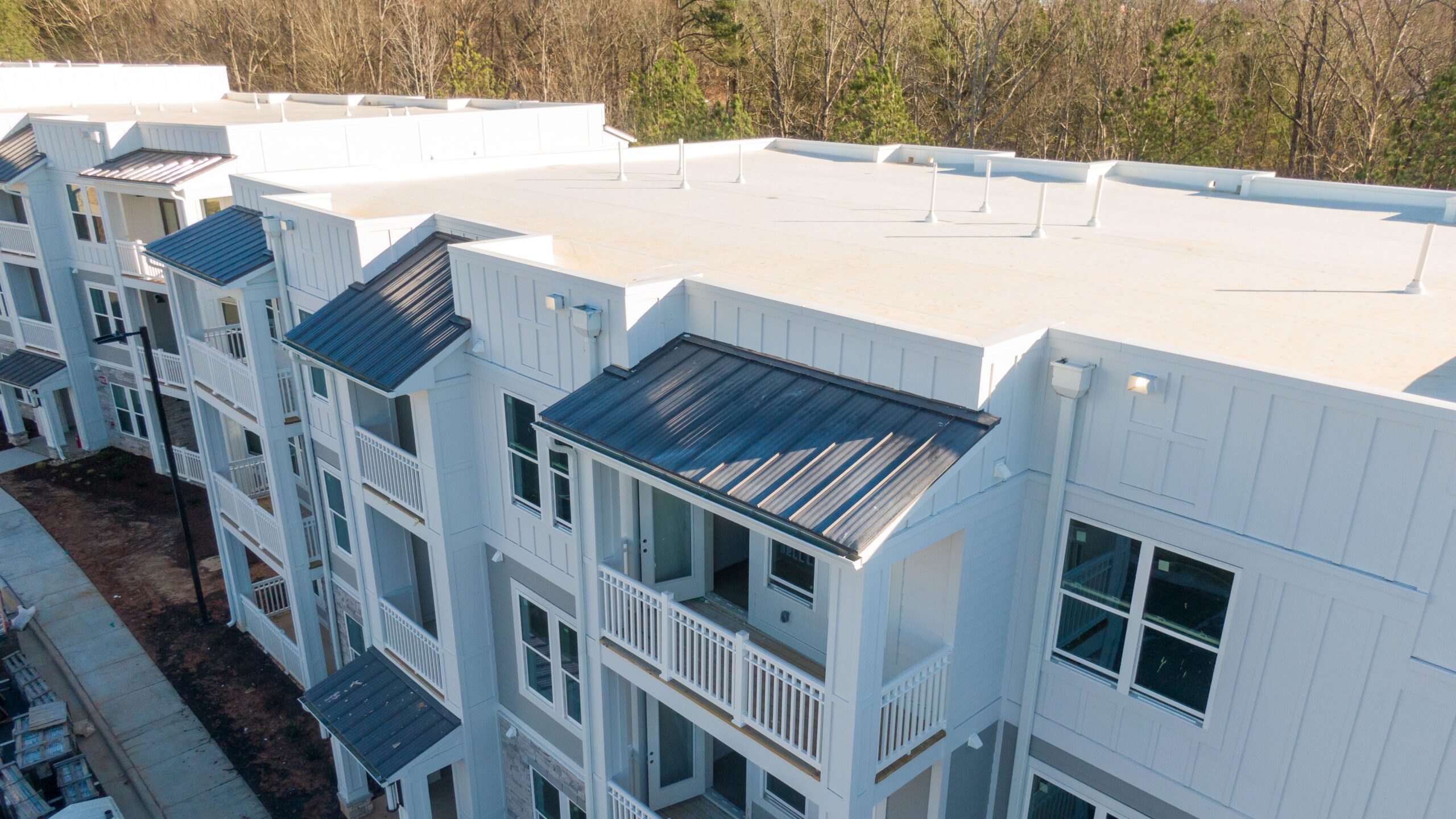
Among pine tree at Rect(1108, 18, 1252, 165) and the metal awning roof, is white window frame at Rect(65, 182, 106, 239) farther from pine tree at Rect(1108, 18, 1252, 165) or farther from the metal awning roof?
pine tree at Rect(1108, 18, 1252, 165)

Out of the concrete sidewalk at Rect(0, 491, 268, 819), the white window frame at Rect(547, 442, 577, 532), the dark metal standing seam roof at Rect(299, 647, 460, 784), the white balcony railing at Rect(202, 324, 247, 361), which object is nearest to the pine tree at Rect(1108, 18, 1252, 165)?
the white window frame at Rect(547, 442, 577, 532)

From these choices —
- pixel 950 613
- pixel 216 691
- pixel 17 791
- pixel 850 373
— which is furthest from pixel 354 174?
pixel 950 613

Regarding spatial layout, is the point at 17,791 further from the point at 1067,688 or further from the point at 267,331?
the point at 1067,688

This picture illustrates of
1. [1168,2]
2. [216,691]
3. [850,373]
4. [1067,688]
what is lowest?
[216,691]

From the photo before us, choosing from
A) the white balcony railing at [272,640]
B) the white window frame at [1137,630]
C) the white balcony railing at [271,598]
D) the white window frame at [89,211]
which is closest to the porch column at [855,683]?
the white window frame at [1137,630]

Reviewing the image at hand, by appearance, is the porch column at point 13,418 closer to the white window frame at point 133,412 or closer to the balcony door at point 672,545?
the white window frame at point 133,412

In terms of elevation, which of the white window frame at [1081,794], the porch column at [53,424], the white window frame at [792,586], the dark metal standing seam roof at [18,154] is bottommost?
the porch column at [53,424]

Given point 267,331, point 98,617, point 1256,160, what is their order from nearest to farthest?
point 267,331 → point 98,617 → point 1256,160

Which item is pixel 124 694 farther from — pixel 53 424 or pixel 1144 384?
pixel 1144 384
